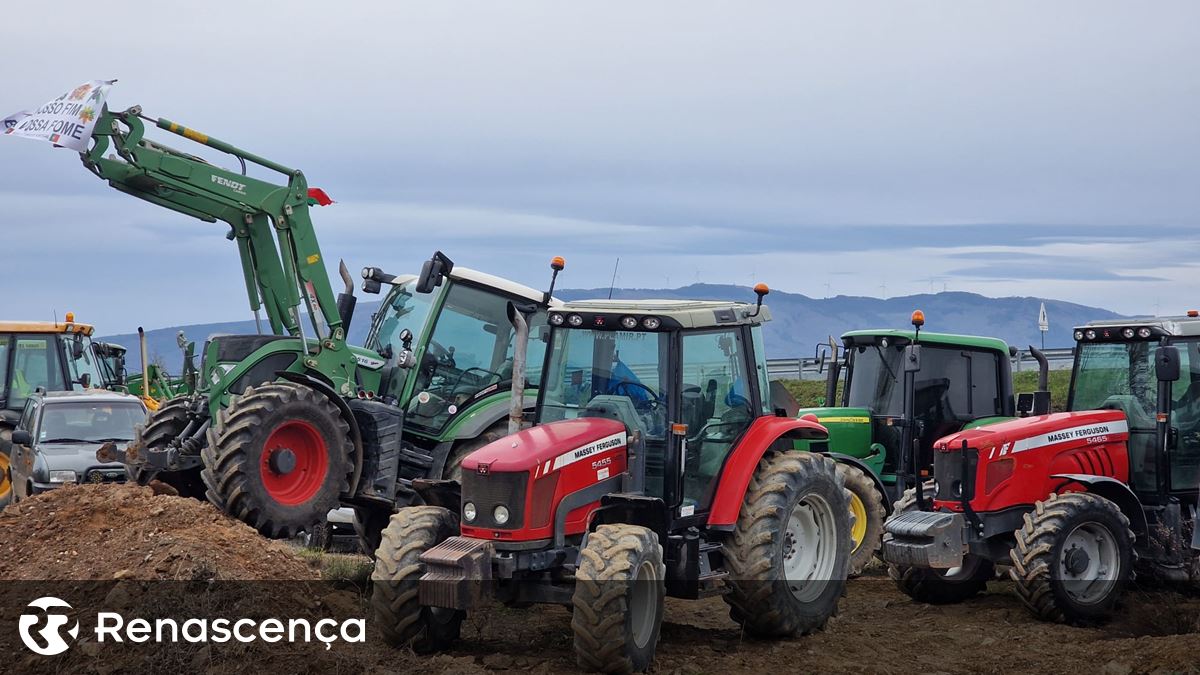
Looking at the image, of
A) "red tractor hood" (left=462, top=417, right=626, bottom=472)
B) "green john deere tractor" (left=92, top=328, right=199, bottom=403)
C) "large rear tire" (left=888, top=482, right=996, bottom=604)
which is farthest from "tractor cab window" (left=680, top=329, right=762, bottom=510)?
"green john deere tractor" (left=92, top=328, right=199, bottom=403)

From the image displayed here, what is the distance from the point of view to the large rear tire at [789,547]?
9383mm

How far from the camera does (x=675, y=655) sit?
30.0 feet

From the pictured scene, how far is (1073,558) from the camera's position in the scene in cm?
1052

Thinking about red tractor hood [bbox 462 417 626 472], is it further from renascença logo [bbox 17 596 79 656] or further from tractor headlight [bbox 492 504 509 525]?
renascença logo [bbox 17 596 79 656]

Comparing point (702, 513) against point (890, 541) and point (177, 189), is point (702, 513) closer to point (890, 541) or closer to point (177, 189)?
point (890, 541)

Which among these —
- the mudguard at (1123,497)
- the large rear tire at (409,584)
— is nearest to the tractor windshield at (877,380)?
the mudguard at (1123,497)

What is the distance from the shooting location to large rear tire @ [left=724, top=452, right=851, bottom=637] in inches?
369

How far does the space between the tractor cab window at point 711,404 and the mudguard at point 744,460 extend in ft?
0.21

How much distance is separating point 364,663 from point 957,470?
5.15 metres

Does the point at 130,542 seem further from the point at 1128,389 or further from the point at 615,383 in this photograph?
the point at 1128,389

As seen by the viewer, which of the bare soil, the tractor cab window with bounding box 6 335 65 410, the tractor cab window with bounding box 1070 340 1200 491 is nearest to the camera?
the bare soil

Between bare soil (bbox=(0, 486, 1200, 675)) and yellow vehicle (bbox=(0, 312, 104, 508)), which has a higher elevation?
yellow vehicle (bbox=(0, 312, 104, 508))

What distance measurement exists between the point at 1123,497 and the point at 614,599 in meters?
5.19

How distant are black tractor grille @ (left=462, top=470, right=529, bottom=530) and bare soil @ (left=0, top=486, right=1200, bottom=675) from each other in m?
0.90
